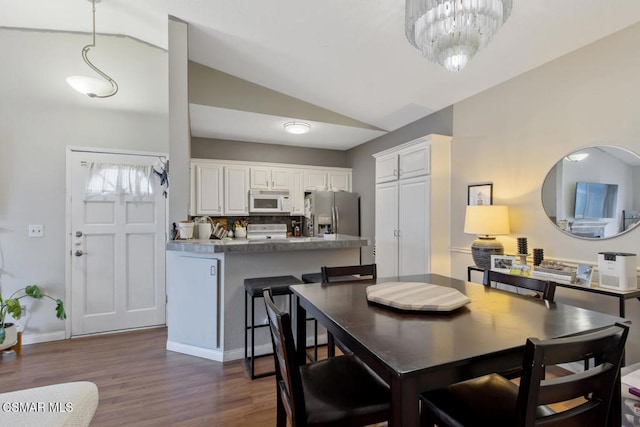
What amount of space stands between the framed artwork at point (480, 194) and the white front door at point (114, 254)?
345 cm

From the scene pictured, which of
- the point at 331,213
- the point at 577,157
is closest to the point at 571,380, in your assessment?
the point at 577,157

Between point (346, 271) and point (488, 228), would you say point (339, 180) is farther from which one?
point (346, 271)

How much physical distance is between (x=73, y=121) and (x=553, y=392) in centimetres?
432

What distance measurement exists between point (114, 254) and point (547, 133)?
4441 millimetres

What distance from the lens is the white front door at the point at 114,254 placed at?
326cm

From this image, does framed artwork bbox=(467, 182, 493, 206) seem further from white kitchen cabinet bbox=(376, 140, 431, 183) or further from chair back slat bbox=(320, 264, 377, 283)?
chair back slat bbox=(320, 264, 377, 283)

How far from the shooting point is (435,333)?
3.38ft

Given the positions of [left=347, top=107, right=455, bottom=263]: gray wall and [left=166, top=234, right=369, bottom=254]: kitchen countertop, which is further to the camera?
[left=347, top=107, right=455, bottom=263]: gray wall

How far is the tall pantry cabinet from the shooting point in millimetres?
3381

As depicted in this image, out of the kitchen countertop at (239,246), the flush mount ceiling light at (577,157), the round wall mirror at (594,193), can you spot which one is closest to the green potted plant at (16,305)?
the kitchen countertop at (239,246)

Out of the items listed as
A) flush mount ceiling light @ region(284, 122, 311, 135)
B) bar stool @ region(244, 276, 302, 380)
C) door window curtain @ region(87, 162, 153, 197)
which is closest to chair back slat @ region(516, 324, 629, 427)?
bar stool @ region(244, 276, 302, 380)

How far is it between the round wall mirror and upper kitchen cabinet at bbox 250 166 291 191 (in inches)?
137

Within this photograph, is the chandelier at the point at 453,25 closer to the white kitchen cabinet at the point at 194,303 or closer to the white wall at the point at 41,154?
the white kitchen cabinet at the point at 194,303

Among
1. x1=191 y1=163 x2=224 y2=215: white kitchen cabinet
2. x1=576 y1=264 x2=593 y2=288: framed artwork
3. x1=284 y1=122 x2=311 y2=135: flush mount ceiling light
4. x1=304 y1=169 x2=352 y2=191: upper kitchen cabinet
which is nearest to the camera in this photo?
x1=576 y1=264 x2=593 y2=288: framed artwork
